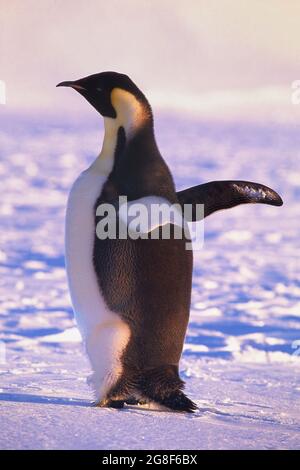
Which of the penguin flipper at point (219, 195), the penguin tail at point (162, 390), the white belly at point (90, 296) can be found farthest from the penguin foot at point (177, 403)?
the penguin flipper at point (219, 195)

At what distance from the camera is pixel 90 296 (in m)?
2.06

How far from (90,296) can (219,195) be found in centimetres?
45

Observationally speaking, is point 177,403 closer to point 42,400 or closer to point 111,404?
point 111,404

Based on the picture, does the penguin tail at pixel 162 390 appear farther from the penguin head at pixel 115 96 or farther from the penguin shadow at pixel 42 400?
the penguin head at pixel 115 96

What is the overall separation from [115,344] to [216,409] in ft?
1.10

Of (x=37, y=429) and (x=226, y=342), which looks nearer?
(x=37, y=429)

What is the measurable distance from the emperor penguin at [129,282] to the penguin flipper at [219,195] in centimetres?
12

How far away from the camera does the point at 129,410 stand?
77.7 inches

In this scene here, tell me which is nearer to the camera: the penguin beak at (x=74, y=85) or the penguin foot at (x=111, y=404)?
the penguin foot at (x=111, y=404)

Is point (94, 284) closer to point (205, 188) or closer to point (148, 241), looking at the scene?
point (148, 241)

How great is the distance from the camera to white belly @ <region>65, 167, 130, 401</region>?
2.03 meters

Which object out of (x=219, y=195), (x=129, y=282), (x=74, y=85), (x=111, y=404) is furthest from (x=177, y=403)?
(x=74, y=85)

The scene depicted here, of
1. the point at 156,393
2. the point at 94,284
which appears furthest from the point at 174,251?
the point at 156,393

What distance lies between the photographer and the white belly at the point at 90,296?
6.67ft
